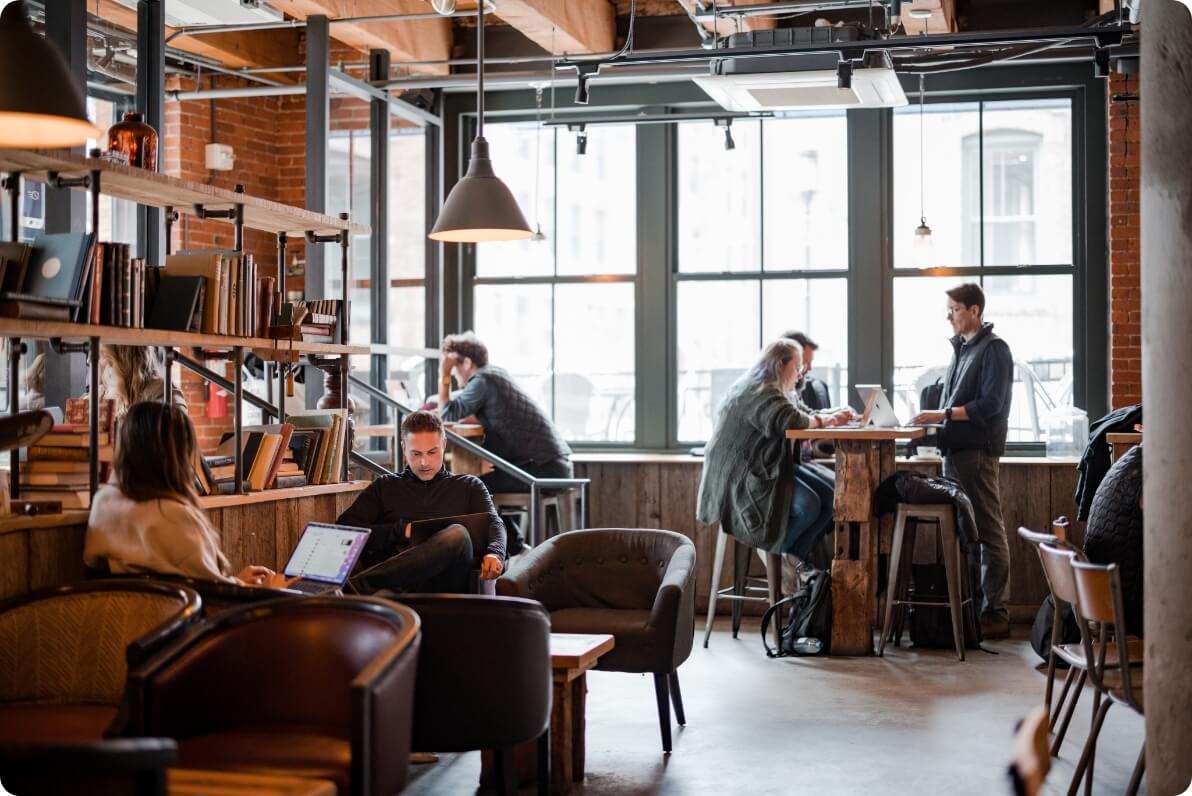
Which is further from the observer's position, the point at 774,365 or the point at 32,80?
the point at 774,365

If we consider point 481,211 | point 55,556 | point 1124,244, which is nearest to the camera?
point 55,556

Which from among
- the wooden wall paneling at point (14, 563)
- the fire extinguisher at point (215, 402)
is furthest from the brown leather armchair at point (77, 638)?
the fire extinguisher at point (215, 402)

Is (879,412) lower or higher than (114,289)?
lower

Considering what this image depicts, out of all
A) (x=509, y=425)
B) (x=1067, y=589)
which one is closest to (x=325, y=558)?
(x=1067, y=589)

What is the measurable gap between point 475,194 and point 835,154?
364 cm

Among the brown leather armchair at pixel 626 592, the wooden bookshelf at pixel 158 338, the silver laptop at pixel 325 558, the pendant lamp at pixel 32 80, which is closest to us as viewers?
the wooden bookshelf at pixel 158 338

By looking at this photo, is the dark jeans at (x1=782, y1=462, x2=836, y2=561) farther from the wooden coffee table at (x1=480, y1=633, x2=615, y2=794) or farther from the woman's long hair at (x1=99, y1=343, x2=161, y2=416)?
the woman's long hair at (x1=99, y1=343, x2=161, y2=416)

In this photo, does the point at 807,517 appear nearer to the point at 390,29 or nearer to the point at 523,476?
the point at 523,476

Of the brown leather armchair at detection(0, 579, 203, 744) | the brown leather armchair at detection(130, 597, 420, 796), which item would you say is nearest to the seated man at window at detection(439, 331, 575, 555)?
the brown leather armchair at detection(0, 579, 203, 744)

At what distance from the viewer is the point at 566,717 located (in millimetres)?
4477

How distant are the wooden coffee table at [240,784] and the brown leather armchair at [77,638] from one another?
27.8 inches

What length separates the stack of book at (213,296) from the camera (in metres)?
4.41

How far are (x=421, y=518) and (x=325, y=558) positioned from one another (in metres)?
0.90

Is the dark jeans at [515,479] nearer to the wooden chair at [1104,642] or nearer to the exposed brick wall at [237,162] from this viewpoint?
the exposed brick wall at [237,162]
